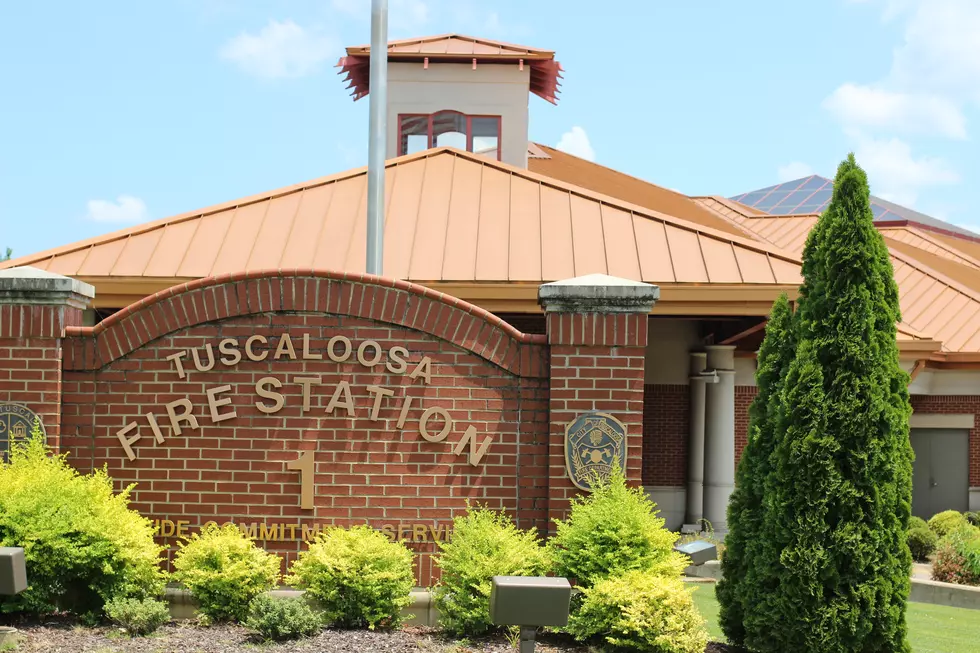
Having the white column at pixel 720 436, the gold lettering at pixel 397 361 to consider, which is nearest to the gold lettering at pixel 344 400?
the gold lettering at pixel 397 361

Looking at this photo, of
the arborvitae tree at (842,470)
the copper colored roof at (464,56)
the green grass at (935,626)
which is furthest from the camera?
the copper colored roof at (464,56)

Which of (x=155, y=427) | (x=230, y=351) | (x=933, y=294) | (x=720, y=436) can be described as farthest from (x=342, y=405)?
(x=933, y=294)

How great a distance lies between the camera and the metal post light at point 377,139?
11.0 meters

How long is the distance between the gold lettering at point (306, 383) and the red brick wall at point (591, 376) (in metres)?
1.85

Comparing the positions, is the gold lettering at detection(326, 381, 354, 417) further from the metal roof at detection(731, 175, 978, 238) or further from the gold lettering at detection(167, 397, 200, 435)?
the metal roof at detection(731, 175, 978, 238)


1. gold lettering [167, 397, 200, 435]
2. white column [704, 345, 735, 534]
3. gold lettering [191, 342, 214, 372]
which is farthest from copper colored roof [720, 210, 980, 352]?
gold lettering [167, 397, 200, 435]

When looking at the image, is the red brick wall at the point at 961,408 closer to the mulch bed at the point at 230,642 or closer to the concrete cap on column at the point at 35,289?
the mulch bed at the point at 230,642

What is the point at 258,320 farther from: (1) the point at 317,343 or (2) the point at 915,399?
(2) the point at 915,399

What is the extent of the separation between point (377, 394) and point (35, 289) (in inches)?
109

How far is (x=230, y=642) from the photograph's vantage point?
24.3 feet

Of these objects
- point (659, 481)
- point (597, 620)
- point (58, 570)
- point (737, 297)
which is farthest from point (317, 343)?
point (659, 481)

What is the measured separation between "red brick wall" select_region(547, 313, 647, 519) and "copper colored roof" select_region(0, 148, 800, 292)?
485 cm

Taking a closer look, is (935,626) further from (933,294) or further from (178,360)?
(933,294)

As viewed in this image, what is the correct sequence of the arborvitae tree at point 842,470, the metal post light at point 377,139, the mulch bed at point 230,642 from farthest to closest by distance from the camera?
the metal post light at point 377,139 → the arborvitae tree at point 842,470 → the mulch bed at point 230,642
